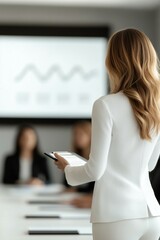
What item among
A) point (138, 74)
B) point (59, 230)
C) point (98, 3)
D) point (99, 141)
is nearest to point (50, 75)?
point (98, 3)

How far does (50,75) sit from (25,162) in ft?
4.92

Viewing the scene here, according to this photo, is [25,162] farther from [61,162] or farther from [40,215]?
[61,162]

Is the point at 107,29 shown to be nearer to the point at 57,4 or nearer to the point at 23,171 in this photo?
the point at 57,4

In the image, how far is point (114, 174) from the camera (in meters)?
2.12

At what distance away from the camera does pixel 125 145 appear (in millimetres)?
2131

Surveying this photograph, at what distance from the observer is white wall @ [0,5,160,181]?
288 inches

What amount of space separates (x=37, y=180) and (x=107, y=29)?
2.52m

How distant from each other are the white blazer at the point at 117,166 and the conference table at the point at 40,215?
1.10m

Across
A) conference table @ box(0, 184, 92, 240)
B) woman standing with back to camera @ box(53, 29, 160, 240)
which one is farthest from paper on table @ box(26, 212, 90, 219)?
woman standing with back to camera @ box(53, 29, 160, 240)

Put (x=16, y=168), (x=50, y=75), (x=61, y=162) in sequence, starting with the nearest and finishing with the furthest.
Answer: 1. (x=61, y=162)
2. (x=16, y=168)
3. (x=50, y=75)

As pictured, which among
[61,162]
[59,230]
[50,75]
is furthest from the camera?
[50,75]

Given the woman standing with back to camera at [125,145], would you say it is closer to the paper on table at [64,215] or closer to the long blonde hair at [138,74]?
the long blonde hair at [138,74]

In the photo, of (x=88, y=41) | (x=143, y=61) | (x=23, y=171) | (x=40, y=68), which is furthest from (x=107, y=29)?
(x=143, y=61)

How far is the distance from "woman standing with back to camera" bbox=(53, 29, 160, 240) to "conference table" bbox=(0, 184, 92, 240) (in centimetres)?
109
